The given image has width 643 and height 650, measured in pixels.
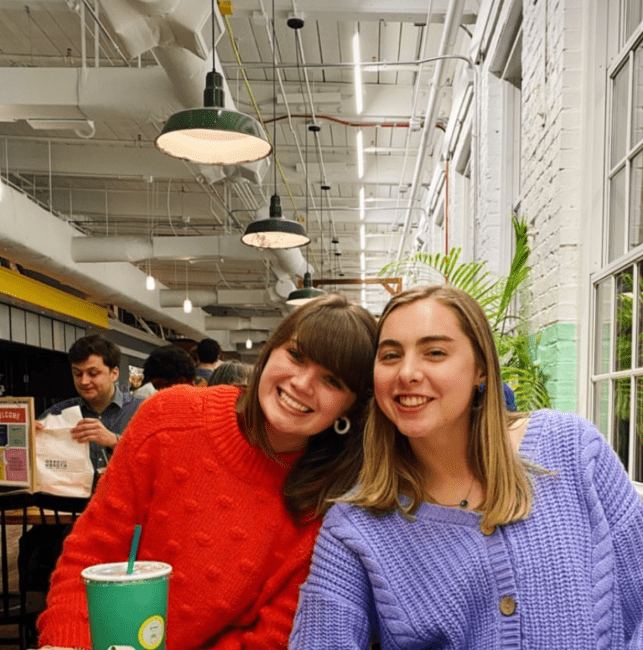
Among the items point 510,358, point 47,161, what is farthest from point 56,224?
point 510,358

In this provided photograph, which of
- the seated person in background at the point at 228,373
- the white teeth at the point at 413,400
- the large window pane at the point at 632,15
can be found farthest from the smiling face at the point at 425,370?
the seated person in background at the point at 228,373

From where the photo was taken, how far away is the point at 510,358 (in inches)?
151

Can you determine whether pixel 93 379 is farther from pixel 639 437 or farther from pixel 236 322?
pixel 236 322

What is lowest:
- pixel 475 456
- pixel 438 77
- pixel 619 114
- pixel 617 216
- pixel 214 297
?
pixel 475 456

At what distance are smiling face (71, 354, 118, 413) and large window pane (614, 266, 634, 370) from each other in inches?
93.1

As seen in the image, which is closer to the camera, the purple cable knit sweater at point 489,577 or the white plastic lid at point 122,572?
the white plastic lid at point 122,572

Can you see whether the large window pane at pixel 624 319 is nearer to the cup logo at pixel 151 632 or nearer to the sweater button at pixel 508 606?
the sweater button at pixel 508 606

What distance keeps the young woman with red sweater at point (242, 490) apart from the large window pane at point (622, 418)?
1.42 metres

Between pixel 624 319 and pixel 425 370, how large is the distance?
1626mm

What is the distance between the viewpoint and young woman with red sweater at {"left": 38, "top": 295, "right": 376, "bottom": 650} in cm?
146

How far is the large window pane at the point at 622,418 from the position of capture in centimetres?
252

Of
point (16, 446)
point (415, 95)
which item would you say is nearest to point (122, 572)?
point (16, 446)

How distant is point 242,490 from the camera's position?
1.55m

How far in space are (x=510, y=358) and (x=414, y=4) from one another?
316cm
